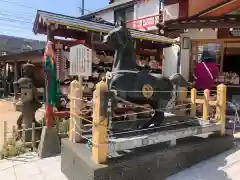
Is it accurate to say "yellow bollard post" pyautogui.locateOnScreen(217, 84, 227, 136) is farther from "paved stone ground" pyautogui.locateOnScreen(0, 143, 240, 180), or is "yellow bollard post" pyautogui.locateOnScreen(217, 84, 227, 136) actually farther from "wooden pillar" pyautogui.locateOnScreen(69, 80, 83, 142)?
"wooden pillar" pyautogui.locateOnScreen(69, 80, 83, 142)

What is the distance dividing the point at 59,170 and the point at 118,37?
231 cm

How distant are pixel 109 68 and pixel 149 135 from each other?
381 centimetres

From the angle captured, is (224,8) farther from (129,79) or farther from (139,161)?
(139,161)

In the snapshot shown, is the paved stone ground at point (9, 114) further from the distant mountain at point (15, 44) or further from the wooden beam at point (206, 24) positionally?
the distant mountain at point (15, 44)

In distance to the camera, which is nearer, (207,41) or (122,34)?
(122,34)

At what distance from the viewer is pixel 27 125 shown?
547 cm

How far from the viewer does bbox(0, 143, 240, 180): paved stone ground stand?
10.6 ft

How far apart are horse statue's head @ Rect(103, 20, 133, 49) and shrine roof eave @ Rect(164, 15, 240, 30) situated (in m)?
3.67

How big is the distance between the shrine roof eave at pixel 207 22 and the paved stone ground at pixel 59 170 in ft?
11.3

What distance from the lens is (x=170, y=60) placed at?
7.81 m

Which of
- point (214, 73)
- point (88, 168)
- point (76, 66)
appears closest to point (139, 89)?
point (88, 168)

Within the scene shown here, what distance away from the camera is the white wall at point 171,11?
7996mm

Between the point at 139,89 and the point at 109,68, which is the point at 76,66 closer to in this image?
the point at 139,89

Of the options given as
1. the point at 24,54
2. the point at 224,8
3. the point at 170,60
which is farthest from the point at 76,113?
the point at 24,54
